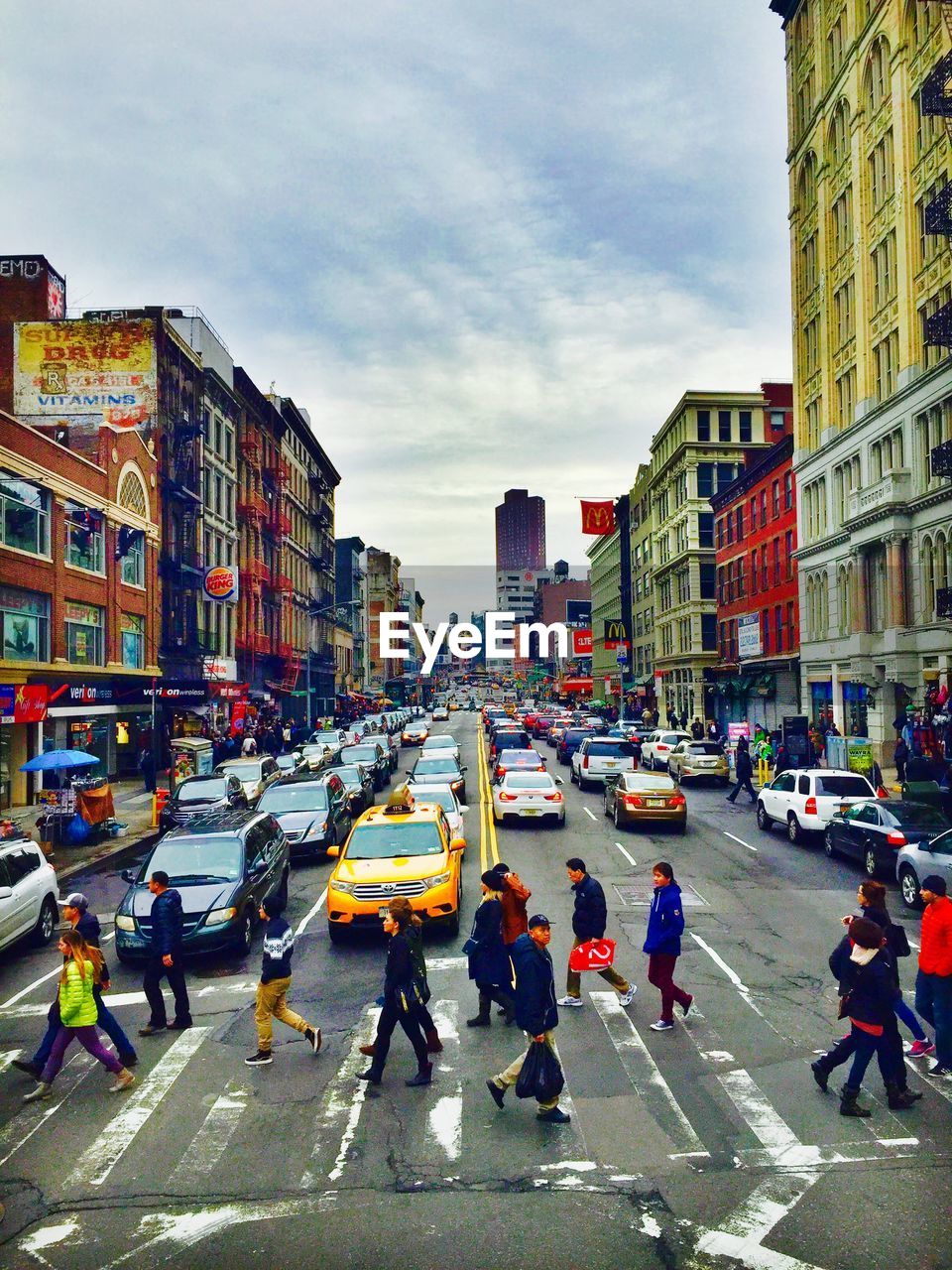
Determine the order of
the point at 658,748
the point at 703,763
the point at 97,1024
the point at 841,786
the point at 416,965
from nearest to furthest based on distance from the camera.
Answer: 1. the point at 416,965
2. the point at 97,1024
3. the point at 841,786
4. the point at 703,763
5. the point at 658,748

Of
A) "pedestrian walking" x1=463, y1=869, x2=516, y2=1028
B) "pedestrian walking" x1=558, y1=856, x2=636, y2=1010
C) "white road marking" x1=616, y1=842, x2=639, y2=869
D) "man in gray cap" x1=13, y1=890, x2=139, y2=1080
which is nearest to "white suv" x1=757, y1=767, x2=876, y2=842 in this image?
"white road marking" x1=616, y1=842, x2=639, y2=869

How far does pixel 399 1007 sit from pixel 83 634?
30.0 m

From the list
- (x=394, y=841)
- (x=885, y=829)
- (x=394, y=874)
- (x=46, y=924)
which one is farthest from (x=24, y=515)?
(x=885, y=829)

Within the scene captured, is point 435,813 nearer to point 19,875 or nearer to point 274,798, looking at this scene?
point 19,875

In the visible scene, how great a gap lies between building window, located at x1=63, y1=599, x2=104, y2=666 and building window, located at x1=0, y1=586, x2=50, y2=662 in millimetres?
1573

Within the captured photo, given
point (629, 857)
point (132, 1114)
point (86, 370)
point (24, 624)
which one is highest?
point (86, 370)

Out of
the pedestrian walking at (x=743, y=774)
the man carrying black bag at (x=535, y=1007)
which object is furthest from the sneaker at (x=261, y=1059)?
the pedestrian walking at (x=743, y=774)

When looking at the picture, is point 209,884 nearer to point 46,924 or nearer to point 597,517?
point 46,924

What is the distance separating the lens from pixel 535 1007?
25.7 ft

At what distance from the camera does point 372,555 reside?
150625mm

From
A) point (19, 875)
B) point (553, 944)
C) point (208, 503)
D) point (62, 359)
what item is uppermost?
point (62, 359)

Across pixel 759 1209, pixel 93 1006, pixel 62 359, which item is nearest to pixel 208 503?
pixel 62 359

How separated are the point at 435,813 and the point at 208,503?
1527 inches

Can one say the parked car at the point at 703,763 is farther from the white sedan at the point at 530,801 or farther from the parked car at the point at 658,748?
the white sedan at the point at 530,801
